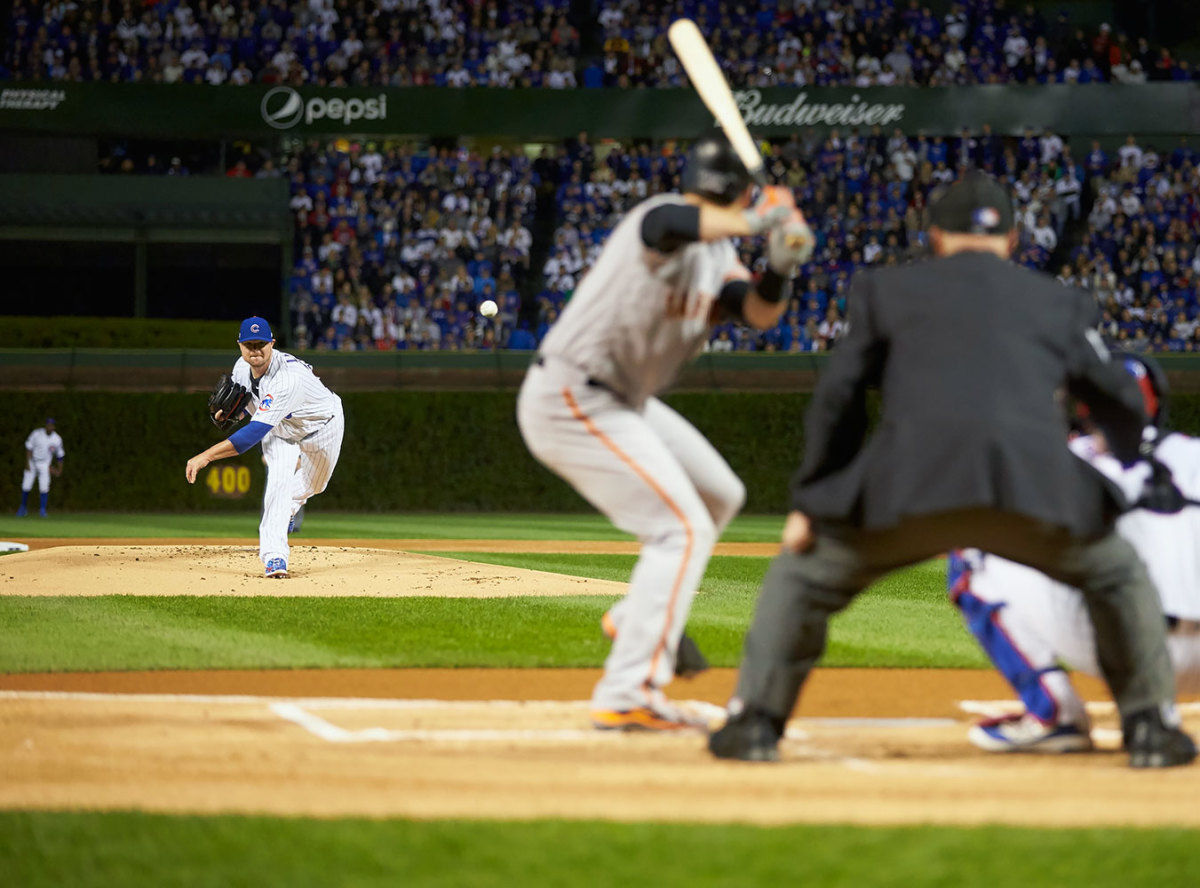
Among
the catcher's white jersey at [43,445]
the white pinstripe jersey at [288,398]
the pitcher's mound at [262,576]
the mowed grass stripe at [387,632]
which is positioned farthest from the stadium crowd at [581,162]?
the mowed grass stripe at [387,632]

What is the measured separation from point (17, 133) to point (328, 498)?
12195 millimetres

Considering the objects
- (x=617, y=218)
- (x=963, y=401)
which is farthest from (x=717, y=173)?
(x=617, y=218)

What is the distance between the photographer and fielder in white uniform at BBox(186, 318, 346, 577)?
1053cm

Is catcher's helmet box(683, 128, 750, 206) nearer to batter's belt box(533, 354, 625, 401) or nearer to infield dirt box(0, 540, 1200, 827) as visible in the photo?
batter's belt box(533, 354, 625, 401)

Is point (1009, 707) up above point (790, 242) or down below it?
below

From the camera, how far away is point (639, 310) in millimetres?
4859

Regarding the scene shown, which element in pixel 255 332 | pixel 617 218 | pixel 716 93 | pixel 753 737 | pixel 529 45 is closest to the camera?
pixel 753 737

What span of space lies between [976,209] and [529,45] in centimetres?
2813

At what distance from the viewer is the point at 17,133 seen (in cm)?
3038

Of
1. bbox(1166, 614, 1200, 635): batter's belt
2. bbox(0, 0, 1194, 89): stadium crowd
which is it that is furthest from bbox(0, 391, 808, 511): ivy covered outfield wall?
bbox(1166, 614, 1200, 635): batter's belt

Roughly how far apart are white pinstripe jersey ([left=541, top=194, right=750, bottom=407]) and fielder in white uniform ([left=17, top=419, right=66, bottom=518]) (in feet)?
65.0

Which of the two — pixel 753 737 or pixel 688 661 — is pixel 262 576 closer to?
pixel 688 661

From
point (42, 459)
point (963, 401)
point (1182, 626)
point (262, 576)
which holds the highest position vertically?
point (963, 401)

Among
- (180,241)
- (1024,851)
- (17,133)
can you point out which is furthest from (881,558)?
(17,133)
